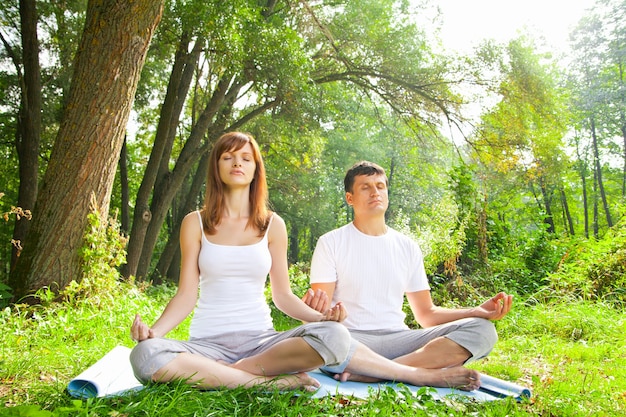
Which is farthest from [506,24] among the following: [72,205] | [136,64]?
[72,205]

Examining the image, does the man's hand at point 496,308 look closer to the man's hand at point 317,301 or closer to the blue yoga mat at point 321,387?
the blue yoga mat at point 321,387

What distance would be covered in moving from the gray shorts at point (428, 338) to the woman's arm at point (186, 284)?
85cm

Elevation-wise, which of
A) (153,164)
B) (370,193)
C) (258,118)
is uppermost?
(258,118)

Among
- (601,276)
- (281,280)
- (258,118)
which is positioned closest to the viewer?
(281,280)

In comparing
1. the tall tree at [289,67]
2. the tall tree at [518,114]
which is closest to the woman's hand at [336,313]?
the tall tree at [289,67]

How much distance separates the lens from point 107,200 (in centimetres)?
550

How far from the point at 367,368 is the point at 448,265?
185 inches

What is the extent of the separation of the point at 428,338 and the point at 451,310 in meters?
0.27

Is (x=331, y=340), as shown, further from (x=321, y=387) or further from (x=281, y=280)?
(x=281, y=280)

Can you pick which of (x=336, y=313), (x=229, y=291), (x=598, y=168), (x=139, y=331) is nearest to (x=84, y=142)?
(x=229, y=291)

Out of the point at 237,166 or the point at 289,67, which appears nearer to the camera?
the point at 237,166

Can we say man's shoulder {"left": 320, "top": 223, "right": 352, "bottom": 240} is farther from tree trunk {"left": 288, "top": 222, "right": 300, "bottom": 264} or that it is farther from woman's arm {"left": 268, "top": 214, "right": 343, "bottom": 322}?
tree trunk {"left": 288, "top": 222, "right": 300, "bottom": 264}

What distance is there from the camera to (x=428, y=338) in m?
3.37

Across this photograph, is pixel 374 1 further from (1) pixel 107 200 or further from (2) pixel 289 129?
(1) pixel 107 200
